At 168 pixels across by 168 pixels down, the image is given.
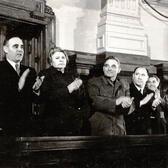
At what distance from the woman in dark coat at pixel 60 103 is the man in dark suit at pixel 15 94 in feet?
0.46

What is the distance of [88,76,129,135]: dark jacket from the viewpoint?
3.72 m

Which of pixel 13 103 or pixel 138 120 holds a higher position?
pixel 13 103

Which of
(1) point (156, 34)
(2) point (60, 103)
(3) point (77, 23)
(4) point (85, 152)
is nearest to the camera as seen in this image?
(4) point (85, 152)

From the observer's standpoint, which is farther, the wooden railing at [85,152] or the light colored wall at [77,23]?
the light colored wall at [77,23]

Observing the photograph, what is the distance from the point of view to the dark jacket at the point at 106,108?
3717 mm

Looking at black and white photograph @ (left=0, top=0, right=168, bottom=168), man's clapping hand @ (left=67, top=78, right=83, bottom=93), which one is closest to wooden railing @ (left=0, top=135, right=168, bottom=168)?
black and white photograph @ (left=0, top=0, right=168, bottom=168)

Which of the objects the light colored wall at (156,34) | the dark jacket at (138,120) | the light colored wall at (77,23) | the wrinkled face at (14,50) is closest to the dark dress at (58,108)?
the wrinkled face at (14,50)

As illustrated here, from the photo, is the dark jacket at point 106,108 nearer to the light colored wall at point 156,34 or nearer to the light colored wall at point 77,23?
the light colored wall at point 77,23

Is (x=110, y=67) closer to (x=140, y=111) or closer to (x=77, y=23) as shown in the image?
(x=140, y=111)

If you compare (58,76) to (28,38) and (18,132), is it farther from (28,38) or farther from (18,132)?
(28,38)

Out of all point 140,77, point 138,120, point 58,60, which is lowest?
point 138,120

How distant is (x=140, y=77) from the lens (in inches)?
169

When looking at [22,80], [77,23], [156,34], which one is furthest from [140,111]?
[156,34]

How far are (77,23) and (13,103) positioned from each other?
270cm
